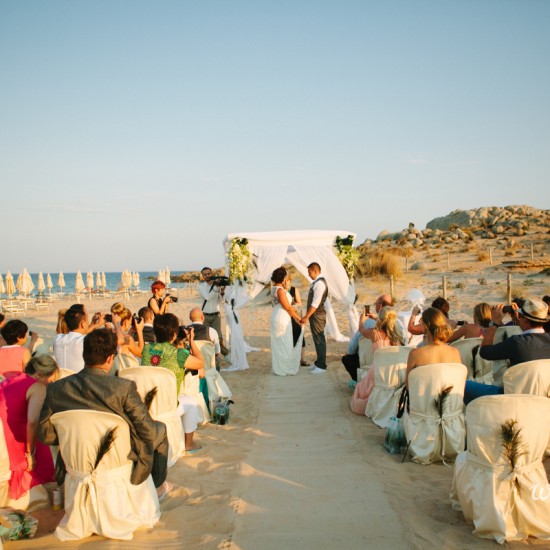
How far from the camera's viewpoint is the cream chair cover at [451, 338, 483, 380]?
6105 mm

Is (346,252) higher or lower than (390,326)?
higher

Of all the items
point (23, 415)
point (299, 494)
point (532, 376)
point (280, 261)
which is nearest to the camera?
point (23, 415)

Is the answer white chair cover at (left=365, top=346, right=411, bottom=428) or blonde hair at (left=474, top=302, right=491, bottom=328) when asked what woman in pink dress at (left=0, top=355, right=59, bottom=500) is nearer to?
white chair cover at (left=365, top=346, right=411, bottom=428)

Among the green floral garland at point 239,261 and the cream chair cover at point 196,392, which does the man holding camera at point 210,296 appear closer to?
the green floral garland at point 239,261

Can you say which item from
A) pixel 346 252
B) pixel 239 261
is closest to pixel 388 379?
pixel 239 261

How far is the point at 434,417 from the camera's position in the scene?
464 cm

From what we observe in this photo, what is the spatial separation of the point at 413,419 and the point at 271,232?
7.27 meters

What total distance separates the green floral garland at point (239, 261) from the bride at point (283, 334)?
4.56ft

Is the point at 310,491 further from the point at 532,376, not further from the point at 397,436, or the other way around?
the point at 532,376

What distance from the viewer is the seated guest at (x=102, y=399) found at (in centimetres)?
326

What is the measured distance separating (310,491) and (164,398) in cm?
156

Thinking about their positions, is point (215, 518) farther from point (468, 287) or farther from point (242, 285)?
point (468, 287)

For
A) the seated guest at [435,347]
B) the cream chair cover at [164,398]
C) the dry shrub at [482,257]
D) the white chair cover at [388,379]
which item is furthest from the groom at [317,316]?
the dry shrub at [482,257]

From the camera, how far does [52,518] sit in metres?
3.68
